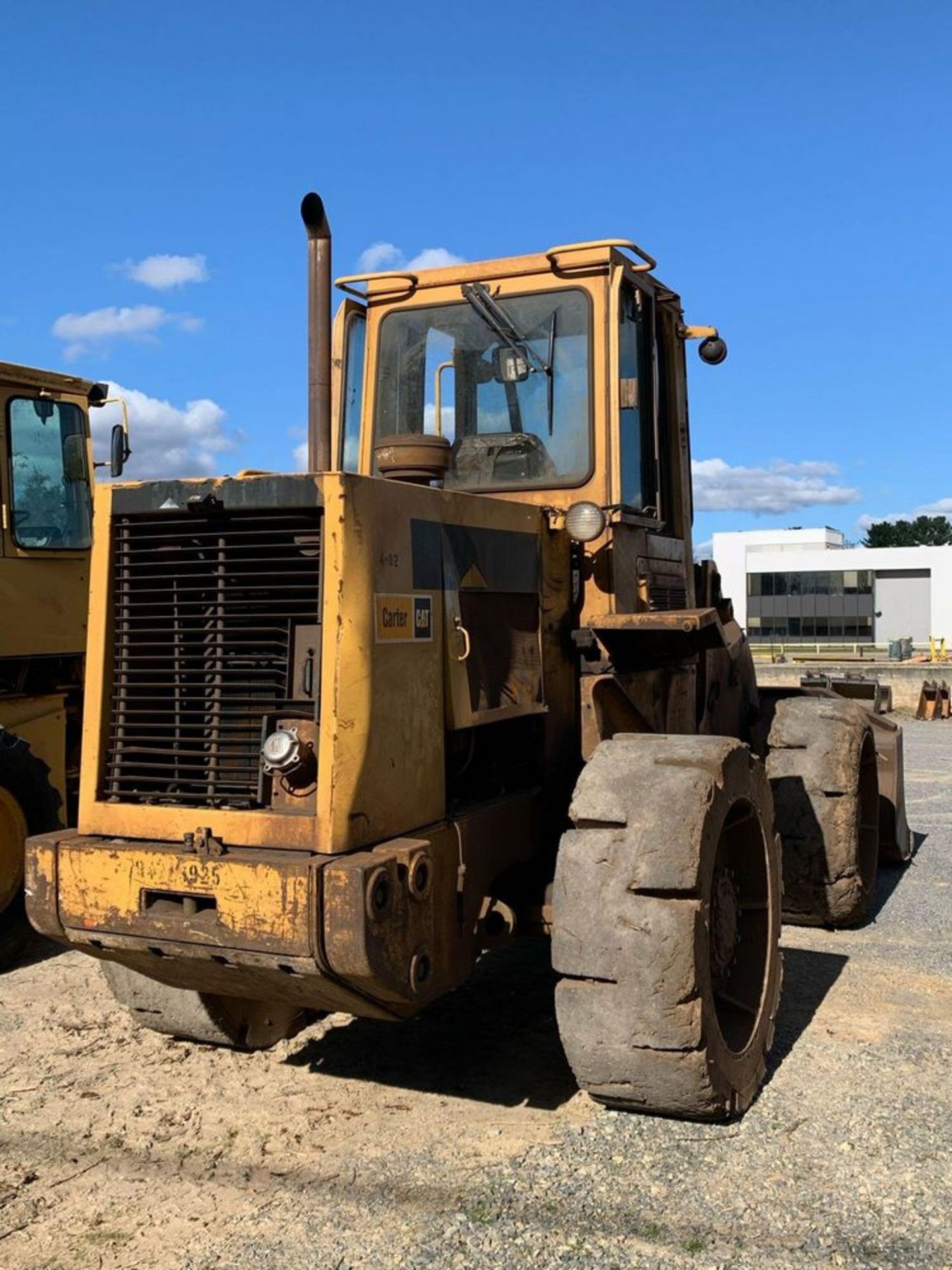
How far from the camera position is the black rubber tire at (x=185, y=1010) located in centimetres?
469

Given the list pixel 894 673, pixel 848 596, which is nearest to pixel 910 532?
pixel 848 596

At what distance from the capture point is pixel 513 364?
5.27m

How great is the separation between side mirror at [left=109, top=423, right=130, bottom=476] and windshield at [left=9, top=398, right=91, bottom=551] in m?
0.18

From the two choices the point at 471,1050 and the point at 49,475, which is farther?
the point at 49,475

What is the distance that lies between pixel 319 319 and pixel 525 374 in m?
1.00

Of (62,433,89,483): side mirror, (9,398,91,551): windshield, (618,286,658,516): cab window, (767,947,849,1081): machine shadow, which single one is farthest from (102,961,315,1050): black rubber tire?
(62,433,89,483): side mirror

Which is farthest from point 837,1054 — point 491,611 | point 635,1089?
point 491,611

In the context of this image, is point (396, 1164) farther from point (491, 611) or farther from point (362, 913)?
point (491, 611)

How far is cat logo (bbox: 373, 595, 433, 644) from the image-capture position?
12.5 ft

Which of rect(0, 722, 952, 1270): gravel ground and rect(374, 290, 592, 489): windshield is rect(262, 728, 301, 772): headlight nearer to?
rect(0, 722, 952, 1270): gravel ground

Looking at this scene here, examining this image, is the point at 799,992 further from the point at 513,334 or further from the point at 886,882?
the point at 513,334

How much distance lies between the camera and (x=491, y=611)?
4.54 meters

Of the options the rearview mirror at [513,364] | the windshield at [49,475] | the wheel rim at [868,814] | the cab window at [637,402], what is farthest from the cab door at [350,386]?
the wheel rim at [868,814]

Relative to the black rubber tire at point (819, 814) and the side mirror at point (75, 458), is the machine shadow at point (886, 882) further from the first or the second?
the side mirror at point (75, 458)
